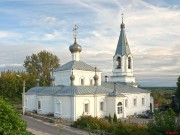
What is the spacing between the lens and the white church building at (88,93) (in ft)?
103

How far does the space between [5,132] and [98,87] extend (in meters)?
21.3

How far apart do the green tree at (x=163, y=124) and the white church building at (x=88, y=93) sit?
14012mm

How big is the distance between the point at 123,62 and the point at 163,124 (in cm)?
2580

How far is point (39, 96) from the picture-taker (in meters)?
35.6

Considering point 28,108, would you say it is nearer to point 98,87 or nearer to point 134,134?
point 98,87

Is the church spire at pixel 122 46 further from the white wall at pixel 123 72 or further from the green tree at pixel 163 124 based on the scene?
the green tree at pixel 163 124

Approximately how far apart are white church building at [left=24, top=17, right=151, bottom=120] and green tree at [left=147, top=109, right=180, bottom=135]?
1401cm

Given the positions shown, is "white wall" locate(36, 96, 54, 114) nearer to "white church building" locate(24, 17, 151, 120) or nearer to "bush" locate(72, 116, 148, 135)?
"white church building" locate(24, 17, 151, 120)

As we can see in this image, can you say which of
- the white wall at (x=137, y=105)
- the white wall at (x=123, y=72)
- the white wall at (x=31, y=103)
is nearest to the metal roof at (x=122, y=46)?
the white wall at (x=123, y=72)

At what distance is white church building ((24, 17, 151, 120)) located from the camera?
103 feet

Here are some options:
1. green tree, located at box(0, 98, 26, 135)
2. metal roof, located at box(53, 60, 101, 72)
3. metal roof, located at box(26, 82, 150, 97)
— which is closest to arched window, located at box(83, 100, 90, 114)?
metal roof, located at box(26, 82, 150, 97)

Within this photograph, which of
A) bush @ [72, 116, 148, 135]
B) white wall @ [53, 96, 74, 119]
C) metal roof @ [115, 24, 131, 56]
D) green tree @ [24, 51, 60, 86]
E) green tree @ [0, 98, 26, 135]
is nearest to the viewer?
green tree @ [0, 98, 26, 135]

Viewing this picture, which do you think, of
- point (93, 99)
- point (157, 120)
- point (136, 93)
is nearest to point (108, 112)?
point (93, 99)

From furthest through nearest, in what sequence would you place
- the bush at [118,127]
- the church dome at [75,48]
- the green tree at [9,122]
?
the church dome at [75,48] → the bush at [118,127] → the green tree at [9,122]
